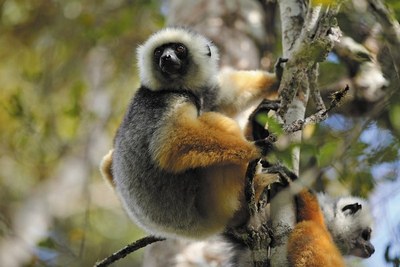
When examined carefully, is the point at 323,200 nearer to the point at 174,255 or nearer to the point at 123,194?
the point at 174,255

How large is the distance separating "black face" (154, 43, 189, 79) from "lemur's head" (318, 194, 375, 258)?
6.04ft

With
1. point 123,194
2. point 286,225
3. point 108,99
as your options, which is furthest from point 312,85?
point 108,99

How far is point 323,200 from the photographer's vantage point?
5.78 metres

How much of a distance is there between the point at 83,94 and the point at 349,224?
13.6 ft

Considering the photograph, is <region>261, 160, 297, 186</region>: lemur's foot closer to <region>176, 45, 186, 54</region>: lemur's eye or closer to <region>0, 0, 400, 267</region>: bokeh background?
<region>0, 0, 400, 267</region>: bokeh background

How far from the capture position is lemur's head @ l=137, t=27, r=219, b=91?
208 inches

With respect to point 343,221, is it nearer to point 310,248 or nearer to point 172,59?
point 310,248

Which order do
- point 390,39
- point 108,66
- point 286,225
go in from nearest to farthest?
1. point 390,39
2. point 286,225
3. point 108,66

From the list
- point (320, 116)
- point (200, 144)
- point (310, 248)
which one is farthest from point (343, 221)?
point (320, 116)

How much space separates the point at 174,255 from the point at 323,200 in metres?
1.56

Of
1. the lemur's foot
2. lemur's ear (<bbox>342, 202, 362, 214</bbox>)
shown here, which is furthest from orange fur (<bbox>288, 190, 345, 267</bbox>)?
lemur's ear (<bbox>342, 202, 362, 214</bbox>)

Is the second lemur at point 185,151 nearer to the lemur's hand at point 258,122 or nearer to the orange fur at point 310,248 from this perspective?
the lemur's hand at point 258,122

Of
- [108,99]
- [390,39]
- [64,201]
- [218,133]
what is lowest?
[64,201]

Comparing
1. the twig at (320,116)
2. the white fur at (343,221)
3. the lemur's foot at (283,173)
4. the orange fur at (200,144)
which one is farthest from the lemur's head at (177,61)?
the twig at (320,116)
